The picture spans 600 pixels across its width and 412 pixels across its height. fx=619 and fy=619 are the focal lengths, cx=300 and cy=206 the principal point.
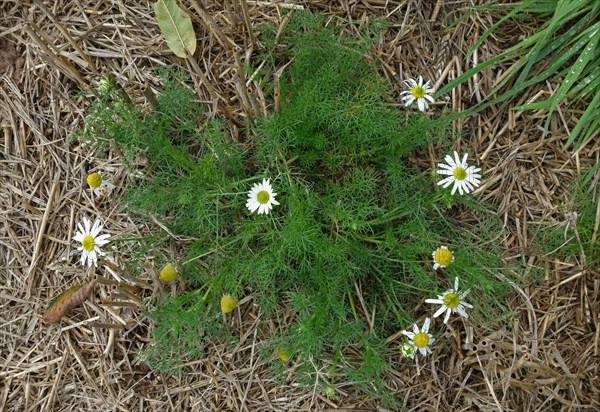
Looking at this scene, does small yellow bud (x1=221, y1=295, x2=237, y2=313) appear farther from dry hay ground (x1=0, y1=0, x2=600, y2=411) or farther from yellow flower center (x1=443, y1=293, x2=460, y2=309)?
yellow flower center (x1=443, y1=293, x2=460, y2=309)

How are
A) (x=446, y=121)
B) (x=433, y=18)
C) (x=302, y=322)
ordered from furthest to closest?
(x=433, y=18) → (x=446, y=121) → (x=302, y=322)

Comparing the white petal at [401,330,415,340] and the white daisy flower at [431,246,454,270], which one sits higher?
the white daisy flower at [431,246,454,270]

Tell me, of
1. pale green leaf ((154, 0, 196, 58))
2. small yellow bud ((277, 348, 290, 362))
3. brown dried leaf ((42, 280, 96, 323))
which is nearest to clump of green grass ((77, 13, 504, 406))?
small yellow bud ((277, 348, 290, 362))

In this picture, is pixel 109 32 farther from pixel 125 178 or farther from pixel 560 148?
pixel 560 148

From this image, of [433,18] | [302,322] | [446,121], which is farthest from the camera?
[433,18]

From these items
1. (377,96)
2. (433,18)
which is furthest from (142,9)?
(433,18)

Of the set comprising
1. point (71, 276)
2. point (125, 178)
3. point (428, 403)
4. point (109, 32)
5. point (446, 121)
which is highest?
point (109, 32)
